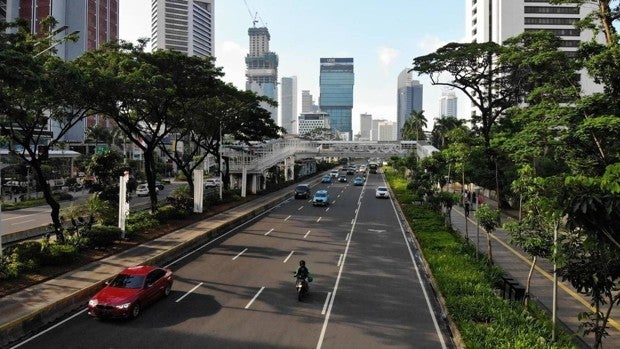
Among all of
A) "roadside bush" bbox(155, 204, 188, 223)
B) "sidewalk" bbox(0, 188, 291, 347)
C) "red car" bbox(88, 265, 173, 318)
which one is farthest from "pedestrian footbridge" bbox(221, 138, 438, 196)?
"red car" bbox(88, 265, 173, 318)

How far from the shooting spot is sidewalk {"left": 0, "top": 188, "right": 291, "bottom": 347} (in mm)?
13844

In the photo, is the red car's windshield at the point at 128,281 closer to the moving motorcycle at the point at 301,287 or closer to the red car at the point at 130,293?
the red car at the point at 130,293

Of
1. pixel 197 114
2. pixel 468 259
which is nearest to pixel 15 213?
pixel 197 114

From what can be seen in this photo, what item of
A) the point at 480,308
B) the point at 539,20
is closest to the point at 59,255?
the point at 480,308

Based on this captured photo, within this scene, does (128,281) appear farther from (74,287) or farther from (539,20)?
(539,20)

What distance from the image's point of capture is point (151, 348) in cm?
1252

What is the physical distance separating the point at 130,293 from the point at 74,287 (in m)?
3.58

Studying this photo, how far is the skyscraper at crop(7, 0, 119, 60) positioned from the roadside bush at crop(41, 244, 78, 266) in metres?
84.1

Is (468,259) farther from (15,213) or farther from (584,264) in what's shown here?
(15,213)

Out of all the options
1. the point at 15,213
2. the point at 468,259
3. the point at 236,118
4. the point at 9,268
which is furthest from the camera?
the point at 236,118

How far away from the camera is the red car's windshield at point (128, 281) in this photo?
51.1 ft

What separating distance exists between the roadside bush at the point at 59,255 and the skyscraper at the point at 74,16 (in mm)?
84125

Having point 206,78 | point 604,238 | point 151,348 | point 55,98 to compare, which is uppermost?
point 206,78

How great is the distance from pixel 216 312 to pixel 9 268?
27.7 feet
